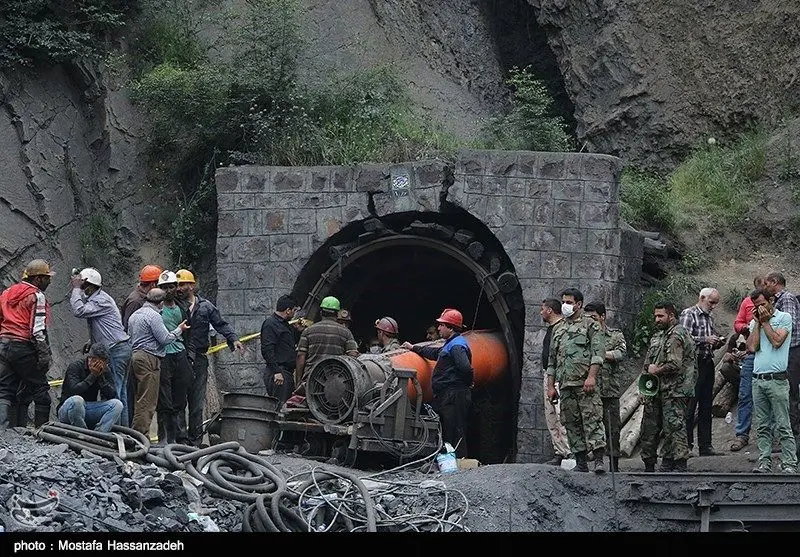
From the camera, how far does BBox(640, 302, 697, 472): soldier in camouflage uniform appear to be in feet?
43.2

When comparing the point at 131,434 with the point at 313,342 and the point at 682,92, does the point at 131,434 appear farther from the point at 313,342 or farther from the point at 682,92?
the point at 682,92

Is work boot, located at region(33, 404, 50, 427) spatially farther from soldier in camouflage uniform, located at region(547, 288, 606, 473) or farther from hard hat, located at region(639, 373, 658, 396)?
hard hat, located at region(639, 373, 658, 396)

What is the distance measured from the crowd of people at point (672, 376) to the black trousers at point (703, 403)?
1 cm

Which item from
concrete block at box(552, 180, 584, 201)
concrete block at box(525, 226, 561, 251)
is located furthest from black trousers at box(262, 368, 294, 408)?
concrete block at box(552, 180, 584, 201)

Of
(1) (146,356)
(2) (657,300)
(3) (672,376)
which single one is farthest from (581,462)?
(2) (657,300)

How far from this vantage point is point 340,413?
14117 millimetres

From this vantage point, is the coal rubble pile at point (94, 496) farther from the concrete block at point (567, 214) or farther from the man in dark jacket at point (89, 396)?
the concrete block at point (567, 214)

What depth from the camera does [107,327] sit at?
13180 mm

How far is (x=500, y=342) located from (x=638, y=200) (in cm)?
336

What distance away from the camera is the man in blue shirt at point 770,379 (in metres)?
12.7

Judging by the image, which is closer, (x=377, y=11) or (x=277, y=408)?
(x=277, y=408)

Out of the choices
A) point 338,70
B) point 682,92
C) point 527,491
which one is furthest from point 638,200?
point 527,491

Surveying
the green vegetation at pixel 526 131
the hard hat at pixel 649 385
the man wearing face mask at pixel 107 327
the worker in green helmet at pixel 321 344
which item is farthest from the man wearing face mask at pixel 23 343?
the green vegetation at pixel 526 131

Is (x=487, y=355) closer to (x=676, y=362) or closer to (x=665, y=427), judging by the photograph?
(x=665, y=427)
